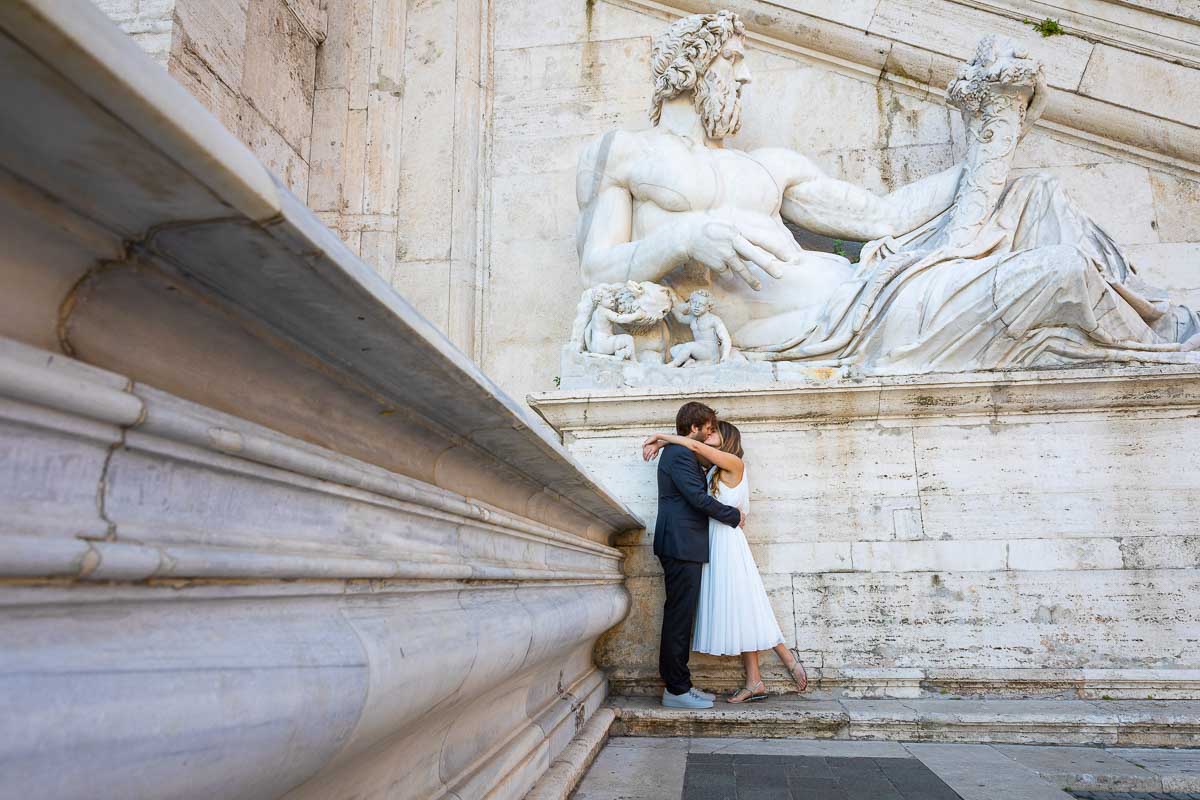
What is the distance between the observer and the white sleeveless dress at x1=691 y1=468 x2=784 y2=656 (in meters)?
3.01

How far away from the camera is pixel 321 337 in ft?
2.91

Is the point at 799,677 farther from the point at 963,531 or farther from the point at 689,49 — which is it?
the point at 689,49

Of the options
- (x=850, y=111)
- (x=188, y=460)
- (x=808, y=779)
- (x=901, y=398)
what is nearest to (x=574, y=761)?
(x=808, y=779)

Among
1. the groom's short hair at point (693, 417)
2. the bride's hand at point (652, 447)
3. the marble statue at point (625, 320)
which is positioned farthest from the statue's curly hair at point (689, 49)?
the bride's hand at point (652, 447)

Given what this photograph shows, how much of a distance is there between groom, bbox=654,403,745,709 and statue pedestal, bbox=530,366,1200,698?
0.67 feet

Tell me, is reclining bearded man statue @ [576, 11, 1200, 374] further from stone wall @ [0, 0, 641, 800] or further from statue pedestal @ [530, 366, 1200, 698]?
stone wall @ [0, 0, 641, 800]

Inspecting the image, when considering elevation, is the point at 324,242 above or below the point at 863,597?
above

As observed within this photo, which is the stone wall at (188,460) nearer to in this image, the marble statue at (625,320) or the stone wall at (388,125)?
the marble statue at (625,320)

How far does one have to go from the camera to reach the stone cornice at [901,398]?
128 inches

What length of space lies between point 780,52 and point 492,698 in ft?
17.0

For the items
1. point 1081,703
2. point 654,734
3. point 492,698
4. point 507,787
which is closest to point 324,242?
point 492,698

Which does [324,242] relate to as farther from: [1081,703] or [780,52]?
[780,52]

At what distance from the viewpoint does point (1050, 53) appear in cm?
Result: 507

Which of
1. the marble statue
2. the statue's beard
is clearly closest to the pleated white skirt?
the marble statue
